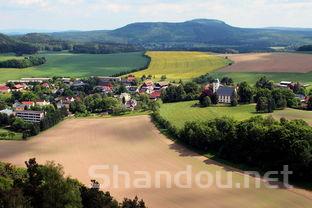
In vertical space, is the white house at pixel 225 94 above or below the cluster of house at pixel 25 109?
above

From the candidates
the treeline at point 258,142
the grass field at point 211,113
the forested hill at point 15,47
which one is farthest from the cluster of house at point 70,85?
the forested hill at point 15,47

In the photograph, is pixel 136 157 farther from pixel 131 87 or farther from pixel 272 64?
pixel 272 64

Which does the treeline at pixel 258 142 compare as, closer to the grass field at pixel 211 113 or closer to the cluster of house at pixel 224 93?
the grass field at pixel 211 113

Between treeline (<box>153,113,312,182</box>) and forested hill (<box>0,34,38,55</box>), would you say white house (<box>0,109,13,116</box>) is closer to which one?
treeline (<box>153,113,312,182</box>)

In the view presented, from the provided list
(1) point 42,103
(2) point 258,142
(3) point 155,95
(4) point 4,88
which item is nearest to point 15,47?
(4) point 4,88

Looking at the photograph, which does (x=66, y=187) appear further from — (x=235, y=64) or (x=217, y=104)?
(x=235, y=64)

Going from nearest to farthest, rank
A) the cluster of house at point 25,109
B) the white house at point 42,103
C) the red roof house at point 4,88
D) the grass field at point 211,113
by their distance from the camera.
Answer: the grass field at point 211,113 → the cluster of house at point 25,109 → the white house at point 42,103 → the red roof house at point 4,88

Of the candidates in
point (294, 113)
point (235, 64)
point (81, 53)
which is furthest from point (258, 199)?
point (81, 53)
